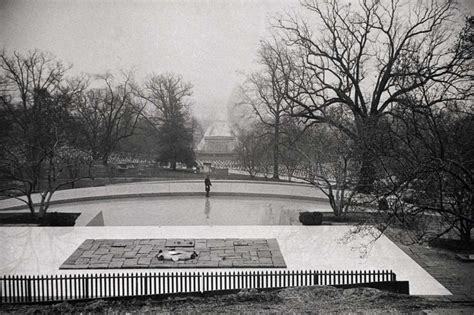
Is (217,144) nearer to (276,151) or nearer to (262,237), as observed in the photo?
(276,151)

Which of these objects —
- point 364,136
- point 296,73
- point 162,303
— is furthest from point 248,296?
point 296,73

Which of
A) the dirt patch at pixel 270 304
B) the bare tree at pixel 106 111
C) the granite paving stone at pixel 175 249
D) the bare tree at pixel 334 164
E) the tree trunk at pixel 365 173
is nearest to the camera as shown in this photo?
the dirt patch at pixel 270 304

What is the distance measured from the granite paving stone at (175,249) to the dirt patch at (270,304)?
56.7 inches

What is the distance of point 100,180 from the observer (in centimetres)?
2216

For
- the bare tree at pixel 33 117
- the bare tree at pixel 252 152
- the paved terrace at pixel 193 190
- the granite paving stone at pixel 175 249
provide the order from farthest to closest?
the bare tree at pixel 252 152 → the paved terrace at pixel 193 190 → the bare tree at pixel 33 117 → the granite paving stone at pixel 175 249

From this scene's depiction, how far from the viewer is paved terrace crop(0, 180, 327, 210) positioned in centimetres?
1867

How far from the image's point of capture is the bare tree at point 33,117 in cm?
1664

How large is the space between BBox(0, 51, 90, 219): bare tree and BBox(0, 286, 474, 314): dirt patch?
29.8 ft

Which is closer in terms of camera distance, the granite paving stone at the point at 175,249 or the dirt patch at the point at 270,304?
the dirt patch at the point at 270,304

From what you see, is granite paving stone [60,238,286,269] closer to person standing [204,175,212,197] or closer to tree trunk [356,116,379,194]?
Answer: tree trunk [356,116,379,194]

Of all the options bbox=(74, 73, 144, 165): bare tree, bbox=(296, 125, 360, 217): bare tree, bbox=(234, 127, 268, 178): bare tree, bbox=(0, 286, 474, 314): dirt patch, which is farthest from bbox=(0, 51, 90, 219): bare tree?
bbox=(0, 286, 474, 314): dirt patch

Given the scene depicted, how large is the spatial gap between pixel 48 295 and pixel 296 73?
Result: 1265cm

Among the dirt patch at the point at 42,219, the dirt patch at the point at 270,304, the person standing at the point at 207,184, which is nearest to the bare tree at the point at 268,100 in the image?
the person standing at the point at 207,184

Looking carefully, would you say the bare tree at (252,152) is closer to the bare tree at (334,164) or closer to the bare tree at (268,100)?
the bare tree at (268,100)
